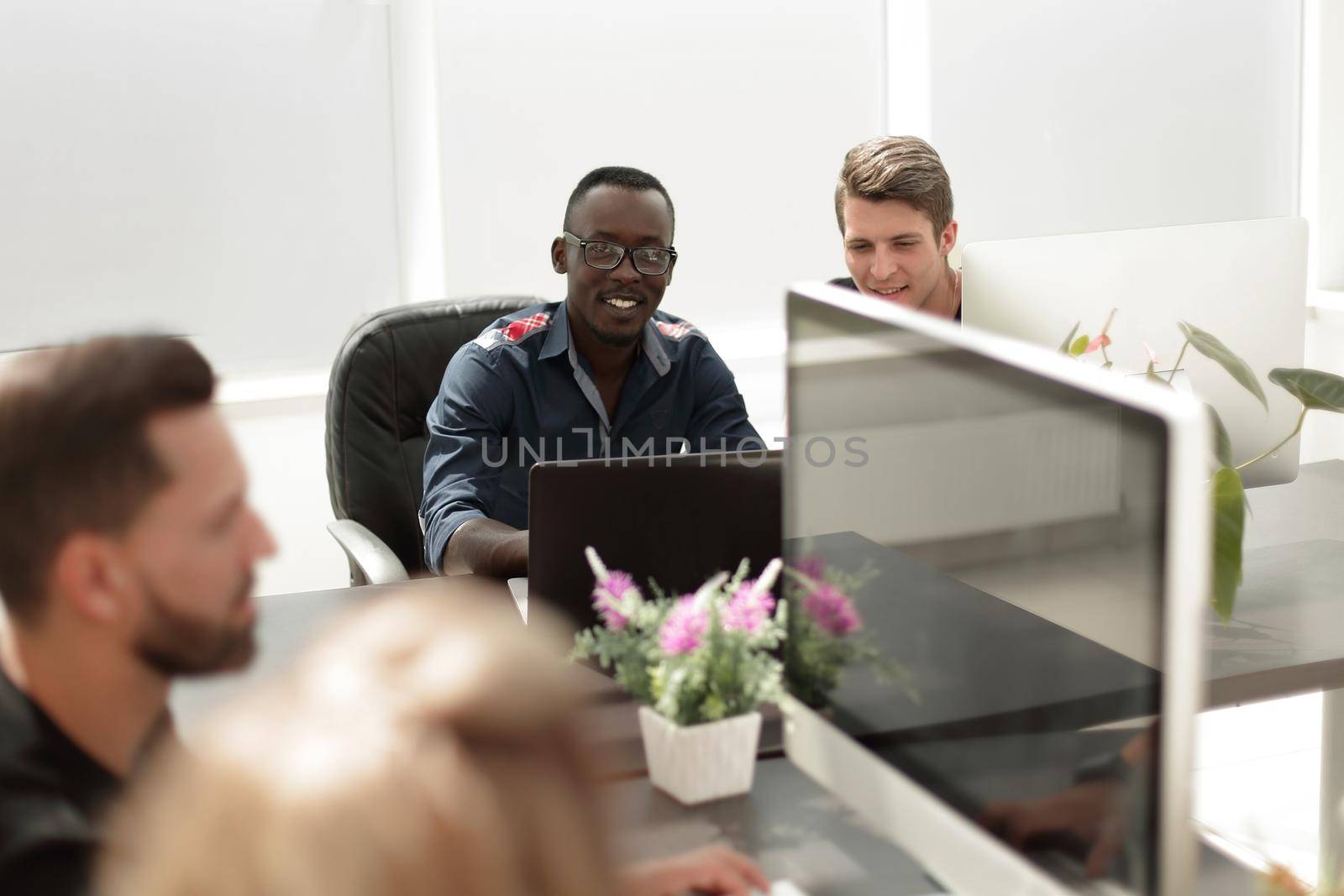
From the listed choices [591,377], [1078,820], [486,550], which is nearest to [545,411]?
[591,377]

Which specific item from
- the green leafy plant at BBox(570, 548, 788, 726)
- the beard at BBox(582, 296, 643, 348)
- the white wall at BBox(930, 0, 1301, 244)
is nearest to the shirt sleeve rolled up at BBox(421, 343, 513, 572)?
the beard at BBox(582, 296, 643, 348)

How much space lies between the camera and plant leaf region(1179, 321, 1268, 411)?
5.36 ft

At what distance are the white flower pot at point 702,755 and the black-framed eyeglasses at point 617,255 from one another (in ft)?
4.00

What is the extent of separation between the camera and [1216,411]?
184 cm

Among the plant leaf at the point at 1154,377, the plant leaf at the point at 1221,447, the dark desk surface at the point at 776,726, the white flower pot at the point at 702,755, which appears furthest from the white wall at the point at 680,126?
the white flower pot at the point at 702,755

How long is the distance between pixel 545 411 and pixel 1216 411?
3.72 ft

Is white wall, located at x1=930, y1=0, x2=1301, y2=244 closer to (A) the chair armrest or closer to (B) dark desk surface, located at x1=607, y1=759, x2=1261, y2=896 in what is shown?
(A) the chair armrest

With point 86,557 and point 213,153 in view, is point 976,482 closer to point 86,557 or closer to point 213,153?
point 86,557

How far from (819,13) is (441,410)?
6.57 ft

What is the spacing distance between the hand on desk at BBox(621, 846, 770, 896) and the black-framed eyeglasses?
4.63 feet

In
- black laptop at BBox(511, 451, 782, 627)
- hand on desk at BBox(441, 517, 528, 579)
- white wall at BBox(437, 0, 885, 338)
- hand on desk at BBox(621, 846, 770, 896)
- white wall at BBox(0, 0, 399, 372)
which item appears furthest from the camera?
white wall at BBox(437, 0, 885, 338)

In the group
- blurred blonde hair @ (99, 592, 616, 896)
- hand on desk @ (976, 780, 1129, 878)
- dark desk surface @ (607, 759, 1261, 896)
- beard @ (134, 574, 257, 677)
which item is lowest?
dark desk surface @ (607, 759, 1261, 896)

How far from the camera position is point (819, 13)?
3730 millimetres

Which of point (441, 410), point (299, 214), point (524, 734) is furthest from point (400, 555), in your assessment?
point (524, 734)
